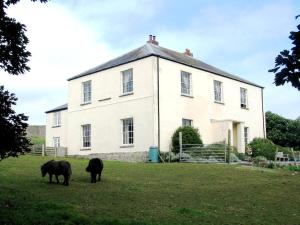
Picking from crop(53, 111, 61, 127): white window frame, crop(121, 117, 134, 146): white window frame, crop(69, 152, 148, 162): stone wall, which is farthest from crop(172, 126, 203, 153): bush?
crop(53, 111, 61, 127): white window frame

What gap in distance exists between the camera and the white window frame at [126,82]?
105 ft

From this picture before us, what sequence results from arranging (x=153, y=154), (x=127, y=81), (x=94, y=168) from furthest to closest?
(x=127, y=81) → (x=153, y=154) → (x=94, y=168)

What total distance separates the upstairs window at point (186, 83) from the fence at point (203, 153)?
4861mm

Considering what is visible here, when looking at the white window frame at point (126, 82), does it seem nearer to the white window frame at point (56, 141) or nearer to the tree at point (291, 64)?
the white window frame at point (56, 141)

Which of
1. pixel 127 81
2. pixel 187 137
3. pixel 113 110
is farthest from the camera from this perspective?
pixel 113 110

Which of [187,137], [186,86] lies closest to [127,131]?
[187,137]

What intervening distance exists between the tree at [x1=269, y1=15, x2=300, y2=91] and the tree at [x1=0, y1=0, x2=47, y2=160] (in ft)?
20.5

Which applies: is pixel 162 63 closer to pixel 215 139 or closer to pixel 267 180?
pixel 215 139

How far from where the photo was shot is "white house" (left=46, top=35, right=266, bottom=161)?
30.5m

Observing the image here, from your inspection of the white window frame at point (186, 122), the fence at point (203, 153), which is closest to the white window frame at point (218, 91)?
the white window frame at point (186, 122)

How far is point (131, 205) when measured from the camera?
39.7 feet

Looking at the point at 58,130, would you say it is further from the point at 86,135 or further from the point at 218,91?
the point at 218,91

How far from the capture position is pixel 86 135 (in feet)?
116

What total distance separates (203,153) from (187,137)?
191cm
